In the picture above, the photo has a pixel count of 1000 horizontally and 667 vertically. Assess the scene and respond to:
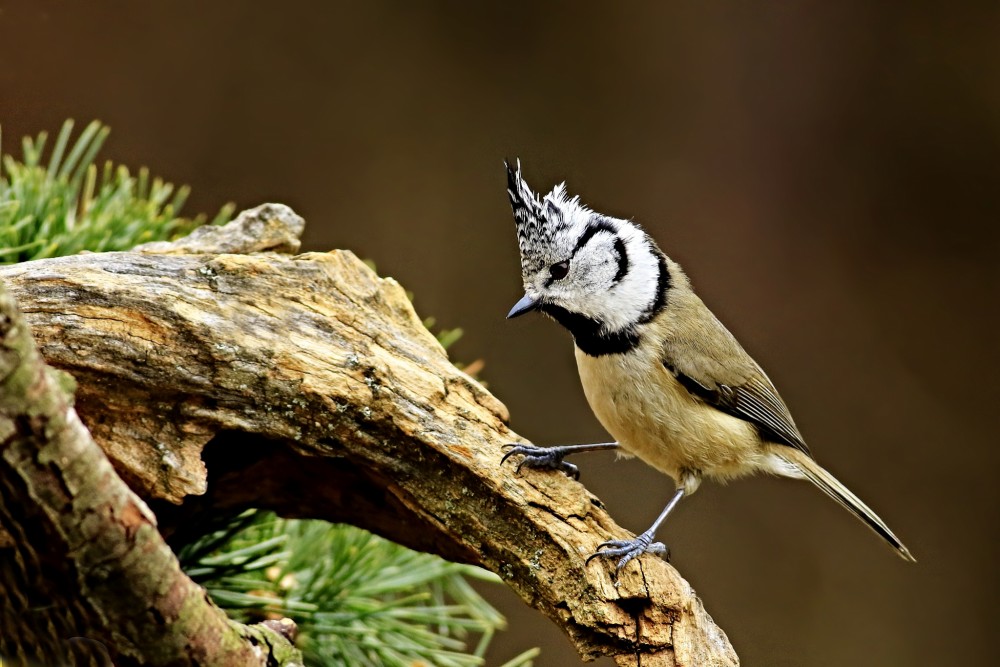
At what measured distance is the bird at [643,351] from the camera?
1.77 m

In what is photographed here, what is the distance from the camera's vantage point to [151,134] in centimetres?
303

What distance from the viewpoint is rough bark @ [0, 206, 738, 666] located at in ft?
4.06

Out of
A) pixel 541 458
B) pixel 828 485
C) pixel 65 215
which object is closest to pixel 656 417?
pixel 541 458

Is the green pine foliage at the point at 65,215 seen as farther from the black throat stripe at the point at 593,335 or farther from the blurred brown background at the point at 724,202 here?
the blurred brown background at the point at 724,202

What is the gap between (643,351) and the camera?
1.82 meters

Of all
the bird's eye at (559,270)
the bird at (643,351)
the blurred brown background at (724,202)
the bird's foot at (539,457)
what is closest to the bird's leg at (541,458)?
the bird's foot at (539,457)

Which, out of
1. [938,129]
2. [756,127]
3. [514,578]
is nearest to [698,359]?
[514,578]

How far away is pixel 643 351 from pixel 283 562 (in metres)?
0.75

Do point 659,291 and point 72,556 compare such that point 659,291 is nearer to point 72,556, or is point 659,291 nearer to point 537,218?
point 537,218

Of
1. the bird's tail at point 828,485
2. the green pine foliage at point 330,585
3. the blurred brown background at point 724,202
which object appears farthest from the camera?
the blurred brown background at point 724,202

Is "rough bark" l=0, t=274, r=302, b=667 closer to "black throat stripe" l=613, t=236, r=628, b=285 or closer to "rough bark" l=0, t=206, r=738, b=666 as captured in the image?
"rough bark" l=0, t=206, r=738, b=666

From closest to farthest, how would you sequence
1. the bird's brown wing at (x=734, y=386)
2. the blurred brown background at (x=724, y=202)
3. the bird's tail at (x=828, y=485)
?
the bird's brown wing at (x=734, y=386), the bird's tail at (x=828, y=485), the blurred brown background at (x=724, y=202)

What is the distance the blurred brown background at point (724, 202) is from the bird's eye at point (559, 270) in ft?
4.63

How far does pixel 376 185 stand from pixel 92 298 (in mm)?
2185
